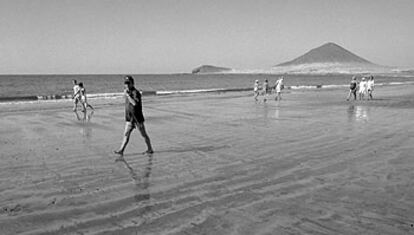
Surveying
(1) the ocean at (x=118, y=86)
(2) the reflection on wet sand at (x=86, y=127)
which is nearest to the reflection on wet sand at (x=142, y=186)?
(2) the reflection on wet sand at (x=86, y=127)

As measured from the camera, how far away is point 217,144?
11.2 meters

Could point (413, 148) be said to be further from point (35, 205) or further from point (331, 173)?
point (35, 205)

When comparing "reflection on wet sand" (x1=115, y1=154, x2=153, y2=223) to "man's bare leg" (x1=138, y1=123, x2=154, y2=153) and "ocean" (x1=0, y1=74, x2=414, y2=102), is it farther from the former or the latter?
"ocean" (x1=0, y1=74, x2=414, y2=102)

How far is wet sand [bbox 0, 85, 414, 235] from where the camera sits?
203 inches

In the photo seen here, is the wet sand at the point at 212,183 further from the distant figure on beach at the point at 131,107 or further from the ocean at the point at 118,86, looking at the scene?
the ocean at the point at 118,86

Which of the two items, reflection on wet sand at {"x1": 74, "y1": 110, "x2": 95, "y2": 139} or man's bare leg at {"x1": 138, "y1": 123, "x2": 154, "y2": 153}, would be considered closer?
man's bare leg at {"x1": 138, "y1": 123, "x2": 154, "y2": 153}

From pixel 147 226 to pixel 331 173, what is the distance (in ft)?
14.6

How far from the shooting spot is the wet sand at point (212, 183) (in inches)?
203

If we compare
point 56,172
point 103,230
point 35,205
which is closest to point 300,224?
point 103,230

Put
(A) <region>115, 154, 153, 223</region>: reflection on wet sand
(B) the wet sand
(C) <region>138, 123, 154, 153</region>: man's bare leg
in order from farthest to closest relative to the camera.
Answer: (C) <region>138, 123, 154, 153</region>: man's bare leg
(A) <region>115, 154, 153, 223</region>: reflection on wet sand
(B) the wet sand

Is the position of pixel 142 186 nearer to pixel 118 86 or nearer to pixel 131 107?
pixel 131 107

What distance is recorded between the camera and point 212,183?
23.3 feet

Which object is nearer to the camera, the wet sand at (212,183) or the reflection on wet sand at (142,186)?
the wet sand at (212,183)

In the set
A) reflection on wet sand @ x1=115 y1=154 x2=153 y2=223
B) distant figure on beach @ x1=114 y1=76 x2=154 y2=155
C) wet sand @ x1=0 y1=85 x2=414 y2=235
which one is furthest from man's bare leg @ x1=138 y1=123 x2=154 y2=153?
reflection on wet sand @ x1=115 y1=154 x2=153 y2=223
